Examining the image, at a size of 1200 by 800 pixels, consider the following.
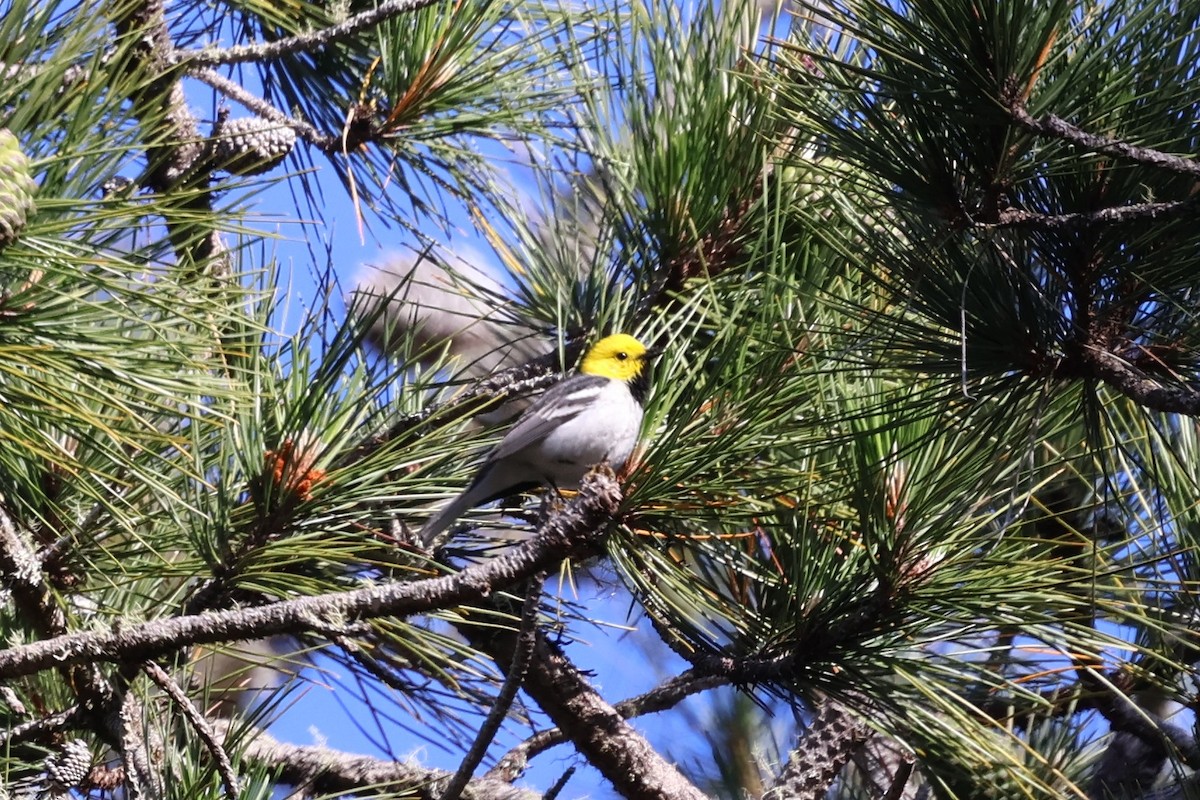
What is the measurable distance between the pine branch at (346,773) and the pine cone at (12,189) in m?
1.25

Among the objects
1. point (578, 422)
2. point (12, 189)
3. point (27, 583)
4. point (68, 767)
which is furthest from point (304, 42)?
point (68, 767)

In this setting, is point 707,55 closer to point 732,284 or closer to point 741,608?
point 732,284

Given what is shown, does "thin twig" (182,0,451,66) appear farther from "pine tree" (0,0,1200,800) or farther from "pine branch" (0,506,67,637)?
"pine branch" (0,506,67,637)

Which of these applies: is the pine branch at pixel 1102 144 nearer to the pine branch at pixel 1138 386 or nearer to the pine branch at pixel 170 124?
the pine branch at pixel 1138 386

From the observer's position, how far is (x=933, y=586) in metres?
1.69

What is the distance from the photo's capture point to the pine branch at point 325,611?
1542mm

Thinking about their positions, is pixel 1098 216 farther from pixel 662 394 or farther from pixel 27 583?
pixel 27 583

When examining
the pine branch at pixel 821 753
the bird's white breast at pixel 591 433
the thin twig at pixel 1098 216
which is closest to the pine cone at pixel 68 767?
the pine branch at pixel 821 753

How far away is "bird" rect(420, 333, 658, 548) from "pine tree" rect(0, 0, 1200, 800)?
10 cm

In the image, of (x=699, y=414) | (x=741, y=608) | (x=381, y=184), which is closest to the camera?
(x=699, y=414)

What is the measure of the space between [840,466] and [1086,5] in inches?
27.0

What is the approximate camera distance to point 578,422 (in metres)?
2.78

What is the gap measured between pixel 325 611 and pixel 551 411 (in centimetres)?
125

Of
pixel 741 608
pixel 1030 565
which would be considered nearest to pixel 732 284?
pixel 741 608
